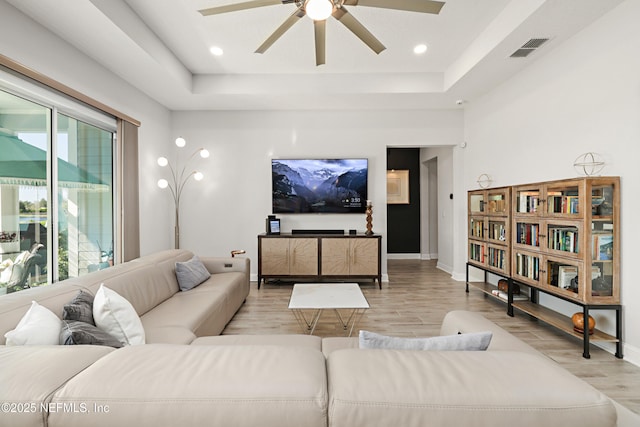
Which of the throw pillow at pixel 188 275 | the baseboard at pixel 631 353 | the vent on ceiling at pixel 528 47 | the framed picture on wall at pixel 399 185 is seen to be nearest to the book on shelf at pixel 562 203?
the baseboard at pixel 631 353

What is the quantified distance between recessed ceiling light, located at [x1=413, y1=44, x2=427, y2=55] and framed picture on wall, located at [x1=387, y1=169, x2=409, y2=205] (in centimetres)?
373

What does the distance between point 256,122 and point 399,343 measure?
14.7 feet

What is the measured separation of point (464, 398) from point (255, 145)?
15.4 ft

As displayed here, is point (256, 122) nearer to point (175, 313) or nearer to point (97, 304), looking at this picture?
point (175, 313)

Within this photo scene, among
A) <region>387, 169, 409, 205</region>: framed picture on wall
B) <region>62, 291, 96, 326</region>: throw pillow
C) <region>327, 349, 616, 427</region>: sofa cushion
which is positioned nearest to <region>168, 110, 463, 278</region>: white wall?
<region>387, 169, 409, 205</region>: framed picture on wall

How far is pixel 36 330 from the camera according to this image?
136 centimetres

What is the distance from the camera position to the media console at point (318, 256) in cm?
464

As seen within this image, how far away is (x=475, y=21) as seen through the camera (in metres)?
3.02

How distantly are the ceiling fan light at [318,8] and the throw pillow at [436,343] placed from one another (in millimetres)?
1731

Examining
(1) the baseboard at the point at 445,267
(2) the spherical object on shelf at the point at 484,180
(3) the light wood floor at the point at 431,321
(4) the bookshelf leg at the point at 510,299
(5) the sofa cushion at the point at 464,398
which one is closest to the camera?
(5) the sofa cushion at the point at 464,398

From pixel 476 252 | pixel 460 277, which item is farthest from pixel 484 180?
pixel 460 277

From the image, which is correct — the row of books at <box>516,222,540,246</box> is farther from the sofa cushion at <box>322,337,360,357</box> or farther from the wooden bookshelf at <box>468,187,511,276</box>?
the sofa cushion at <box>322,337,360,357</box>

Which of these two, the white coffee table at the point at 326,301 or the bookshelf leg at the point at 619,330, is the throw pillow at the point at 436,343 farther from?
the bookshelf leg at the point at 619,330

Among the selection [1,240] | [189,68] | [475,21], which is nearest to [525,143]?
[475,21]
